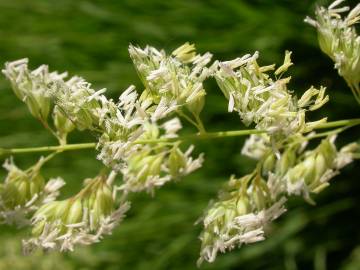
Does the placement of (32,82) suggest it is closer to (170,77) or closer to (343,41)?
(170,77)

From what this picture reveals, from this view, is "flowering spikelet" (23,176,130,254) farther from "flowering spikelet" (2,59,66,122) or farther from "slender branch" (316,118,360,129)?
"slender branch" (316,118,360,129)

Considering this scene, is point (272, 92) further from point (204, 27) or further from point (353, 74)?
point (204, 27)

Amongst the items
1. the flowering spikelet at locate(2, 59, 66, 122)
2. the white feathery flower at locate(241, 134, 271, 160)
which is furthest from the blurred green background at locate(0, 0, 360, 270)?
the flowering spikelet at locate(2, 59, 66, 122)

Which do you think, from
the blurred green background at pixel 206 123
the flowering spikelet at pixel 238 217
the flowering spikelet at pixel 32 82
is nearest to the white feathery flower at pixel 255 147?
the flowering spikelet at pixel 238 217

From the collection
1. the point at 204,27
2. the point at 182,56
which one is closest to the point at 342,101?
the point at 204,27

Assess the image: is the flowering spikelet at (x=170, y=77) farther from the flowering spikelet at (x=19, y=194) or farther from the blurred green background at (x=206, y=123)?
the blurred green background at (x=206, y=123)

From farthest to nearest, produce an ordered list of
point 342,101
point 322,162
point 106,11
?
1. point 106,11
2. point 342,101
3. point 322,162
